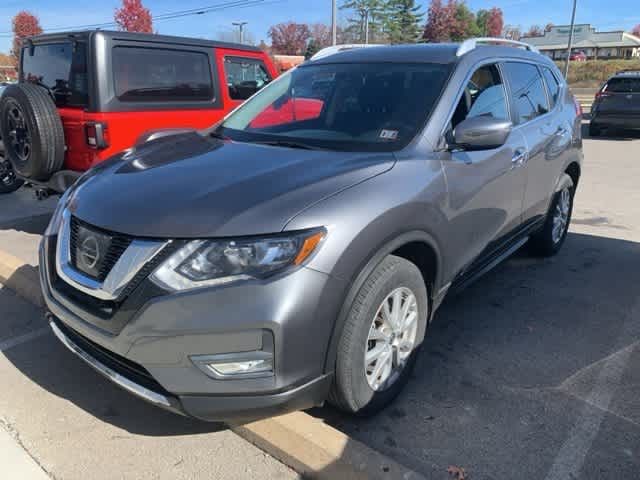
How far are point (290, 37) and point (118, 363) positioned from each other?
77.8 metres

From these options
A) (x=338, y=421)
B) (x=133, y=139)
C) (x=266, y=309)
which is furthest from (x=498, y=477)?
(x=133, y=139)

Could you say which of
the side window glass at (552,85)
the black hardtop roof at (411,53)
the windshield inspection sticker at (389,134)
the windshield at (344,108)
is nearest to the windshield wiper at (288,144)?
the windshield at (344,108)

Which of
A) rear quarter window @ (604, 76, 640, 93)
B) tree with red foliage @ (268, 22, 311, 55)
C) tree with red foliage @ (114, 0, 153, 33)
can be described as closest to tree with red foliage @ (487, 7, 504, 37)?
tree with red foliage @ (268, 22, 311, 55)

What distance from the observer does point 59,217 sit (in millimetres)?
2785

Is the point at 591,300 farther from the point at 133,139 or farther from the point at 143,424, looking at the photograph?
the point at 133,139

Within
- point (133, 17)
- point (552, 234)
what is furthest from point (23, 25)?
point (552, 234)

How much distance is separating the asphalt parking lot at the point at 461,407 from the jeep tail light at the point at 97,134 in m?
1.44

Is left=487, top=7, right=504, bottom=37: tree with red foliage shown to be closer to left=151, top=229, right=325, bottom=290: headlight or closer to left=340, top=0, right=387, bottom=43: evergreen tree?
left=340, top=0, right=387, bottom=43: evergreen tree

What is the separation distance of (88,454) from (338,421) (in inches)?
46.2

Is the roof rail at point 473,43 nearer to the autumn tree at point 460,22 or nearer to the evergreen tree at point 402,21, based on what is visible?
the evergreen tree at point 402,21

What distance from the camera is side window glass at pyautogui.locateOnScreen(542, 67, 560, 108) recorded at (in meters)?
4.64

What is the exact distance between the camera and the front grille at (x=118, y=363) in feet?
7.48

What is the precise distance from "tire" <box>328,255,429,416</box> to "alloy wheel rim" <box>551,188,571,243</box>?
2604 millimetres

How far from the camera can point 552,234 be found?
4953 mm
